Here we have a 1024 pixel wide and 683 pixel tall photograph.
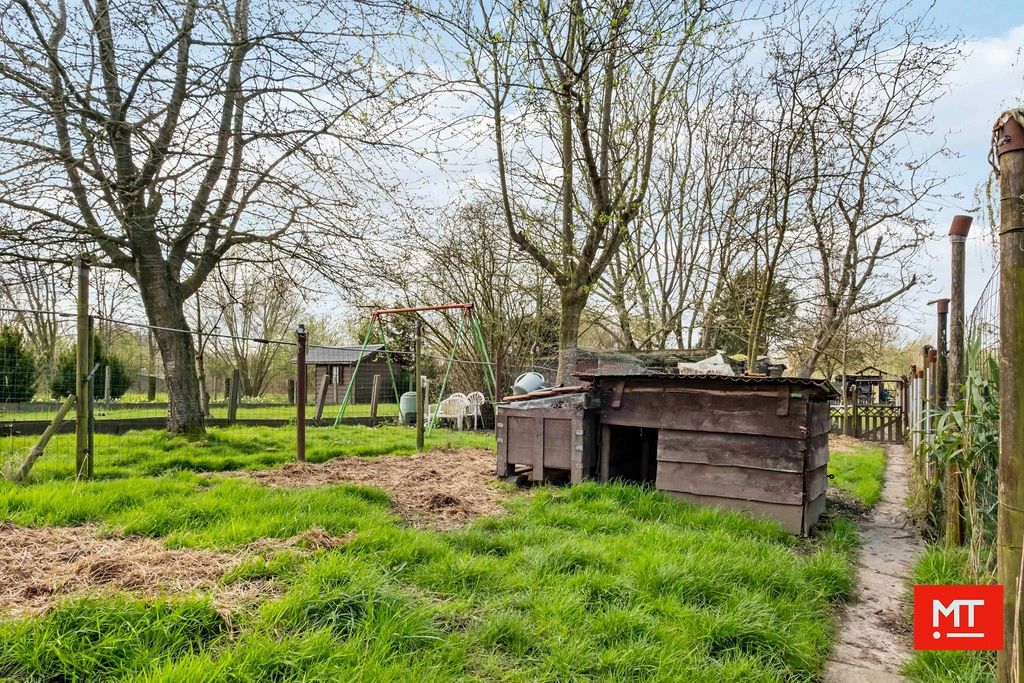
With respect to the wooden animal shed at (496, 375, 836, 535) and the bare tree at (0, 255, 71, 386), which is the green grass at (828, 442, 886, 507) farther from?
the bare tree at (0, 255, 71, 386)

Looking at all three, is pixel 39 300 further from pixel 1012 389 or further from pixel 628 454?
pixel 1012 389

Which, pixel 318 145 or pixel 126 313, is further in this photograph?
pixel 126 313

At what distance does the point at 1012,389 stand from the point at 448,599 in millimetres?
2561

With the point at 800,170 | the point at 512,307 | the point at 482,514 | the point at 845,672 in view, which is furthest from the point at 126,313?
the point at 845,672

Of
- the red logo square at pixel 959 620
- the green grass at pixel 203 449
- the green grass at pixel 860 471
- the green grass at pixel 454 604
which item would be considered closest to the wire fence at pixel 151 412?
the green grass at pixel 203 449

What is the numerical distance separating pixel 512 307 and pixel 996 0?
39.0 ft

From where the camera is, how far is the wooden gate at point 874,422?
51.8ft

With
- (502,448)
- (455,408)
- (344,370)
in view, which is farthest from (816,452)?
(344,370)

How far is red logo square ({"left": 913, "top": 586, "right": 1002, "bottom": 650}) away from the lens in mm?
2575

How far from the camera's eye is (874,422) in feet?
54.4

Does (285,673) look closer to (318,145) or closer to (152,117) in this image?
(152,117)

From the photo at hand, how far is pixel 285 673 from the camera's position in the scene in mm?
2232

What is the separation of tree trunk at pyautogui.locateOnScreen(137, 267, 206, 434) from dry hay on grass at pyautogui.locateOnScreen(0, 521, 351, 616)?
510cm

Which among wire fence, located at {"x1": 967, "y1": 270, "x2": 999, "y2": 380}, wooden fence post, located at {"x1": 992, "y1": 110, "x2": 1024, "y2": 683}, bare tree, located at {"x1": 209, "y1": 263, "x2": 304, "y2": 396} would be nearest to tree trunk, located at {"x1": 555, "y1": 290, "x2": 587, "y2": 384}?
wire fence, located at {"x1": 967, "y1": 270, "x2": 999, "y2": 380}
